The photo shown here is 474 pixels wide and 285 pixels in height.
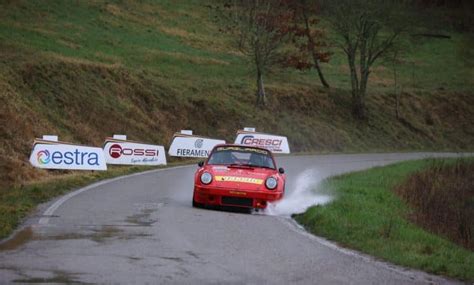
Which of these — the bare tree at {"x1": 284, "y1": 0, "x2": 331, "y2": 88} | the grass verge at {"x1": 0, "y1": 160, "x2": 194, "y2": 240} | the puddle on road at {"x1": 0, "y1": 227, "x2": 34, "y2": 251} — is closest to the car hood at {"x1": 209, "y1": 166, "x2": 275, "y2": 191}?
the grass verge at {"x1": 0, "y1": 160, "x2": 194, "y2": 240}

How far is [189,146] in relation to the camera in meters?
34.8

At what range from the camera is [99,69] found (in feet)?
137

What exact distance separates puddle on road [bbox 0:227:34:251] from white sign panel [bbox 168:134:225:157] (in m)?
21.7

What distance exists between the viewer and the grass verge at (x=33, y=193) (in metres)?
13.6

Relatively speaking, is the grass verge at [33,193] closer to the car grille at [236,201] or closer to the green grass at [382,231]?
the car grille at [236,201]

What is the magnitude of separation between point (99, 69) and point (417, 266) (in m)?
33.3

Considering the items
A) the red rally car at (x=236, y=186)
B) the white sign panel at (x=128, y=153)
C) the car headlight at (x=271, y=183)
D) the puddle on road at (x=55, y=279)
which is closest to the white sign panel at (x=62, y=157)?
the white sign panel at (x=128, y=153)

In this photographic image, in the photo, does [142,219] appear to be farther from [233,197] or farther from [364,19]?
[364,19]

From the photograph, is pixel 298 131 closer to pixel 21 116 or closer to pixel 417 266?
pixel 21 116

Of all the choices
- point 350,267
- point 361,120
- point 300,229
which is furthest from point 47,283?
point 361,120

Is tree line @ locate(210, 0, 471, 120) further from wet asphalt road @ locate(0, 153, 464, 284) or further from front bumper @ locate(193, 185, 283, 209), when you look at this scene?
wet asphalt road @ locate(0, 153, 464, 284)

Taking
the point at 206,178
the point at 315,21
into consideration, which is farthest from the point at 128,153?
the point at 315,21

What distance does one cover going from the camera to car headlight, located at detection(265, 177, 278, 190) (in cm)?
1655

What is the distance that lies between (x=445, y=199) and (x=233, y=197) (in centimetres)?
926
